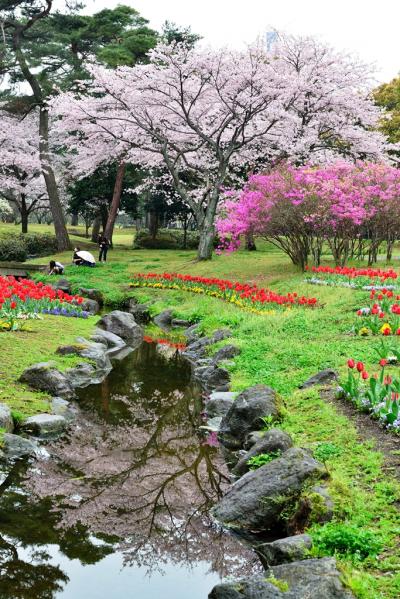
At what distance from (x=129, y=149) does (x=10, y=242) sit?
8.96m

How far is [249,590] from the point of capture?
4.04m

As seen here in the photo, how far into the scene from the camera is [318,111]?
2973 cm

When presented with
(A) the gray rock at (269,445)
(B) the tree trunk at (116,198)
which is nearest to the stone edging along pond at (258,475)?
(A) the gray rock at (269,445)

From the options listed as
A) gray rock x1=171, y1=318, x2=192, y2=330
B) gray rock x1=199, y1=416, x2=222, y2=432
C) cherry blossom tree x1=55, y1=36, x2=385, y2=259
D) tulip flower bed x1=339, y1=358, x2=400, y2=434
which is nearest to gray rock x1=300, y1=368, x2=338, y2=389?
tulip flower bed x1=339, y1=358, x2=400, y2=434

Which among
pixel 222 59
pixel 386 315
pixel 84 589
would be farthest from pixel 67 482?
pixel 222 59

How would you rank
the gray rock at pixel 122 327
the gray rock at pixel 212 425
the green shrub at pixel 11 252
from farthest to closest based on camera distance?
the green shrub at pixel 11 252 → the gray rock at pixel 122 327 → the gray rock at pixel 212 425

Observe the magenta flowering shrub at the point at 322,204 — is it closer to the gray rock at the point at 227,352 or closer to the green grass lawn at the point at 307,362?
the green grass lawn at the point at 307,362

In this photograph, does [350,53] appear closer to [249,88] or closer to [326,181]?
[249,88]

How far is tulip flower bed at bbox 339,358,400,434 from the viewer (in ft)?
21.7

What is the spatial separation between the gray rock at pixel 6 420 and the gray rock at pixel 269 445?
3007 mm

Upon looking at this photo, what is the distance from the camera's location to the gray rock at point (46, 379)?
929 centimetres

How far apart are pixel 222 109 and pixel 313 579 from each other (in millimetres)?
24763

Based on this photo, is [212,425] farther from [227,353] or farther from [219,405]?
[227,353]

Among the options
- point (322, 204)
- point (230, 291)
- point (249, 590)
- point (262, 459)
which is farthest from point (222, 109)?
point (249, 590)
